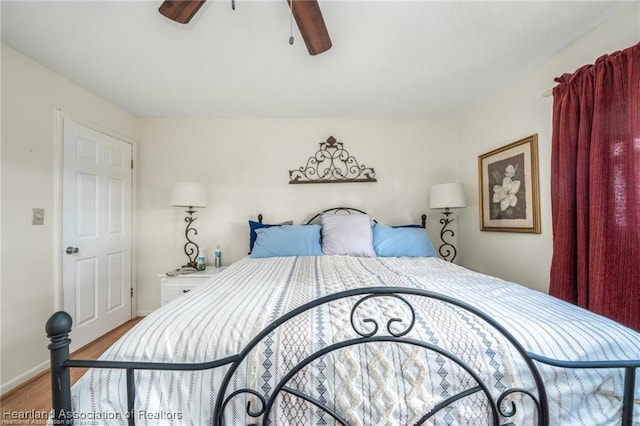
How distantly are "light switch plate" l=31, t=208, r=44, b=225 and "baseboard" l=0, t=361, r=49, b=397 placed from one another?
1.03 m

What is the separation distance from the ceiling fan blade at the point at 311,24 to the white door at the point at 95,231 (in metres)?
2.17

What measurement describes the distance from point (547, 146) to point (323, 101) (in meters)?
1.86

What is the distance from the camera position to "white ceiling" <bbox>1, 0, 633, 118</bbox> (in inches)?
57.6

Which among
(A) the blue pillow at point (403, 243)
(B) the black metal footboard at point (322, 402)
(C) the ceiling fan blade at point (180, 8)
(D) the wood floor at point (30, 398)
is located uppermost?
(C) the ceiling fan blade at point (180, 8)

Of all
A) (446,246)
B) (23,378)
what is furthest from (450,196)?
(23,378)

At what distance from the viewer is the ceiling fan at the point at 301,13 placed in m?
1.16

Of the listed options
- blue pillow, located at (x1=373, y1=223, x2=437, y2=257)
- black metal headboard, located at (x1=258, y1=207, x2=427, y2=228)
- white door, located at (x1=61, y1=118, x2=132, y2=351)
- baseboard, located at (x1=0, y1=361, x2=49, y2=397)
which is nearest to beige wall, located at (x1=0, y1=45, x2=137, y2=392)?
baseboard, located at (x1=0, y1=361, x2=49, y2=397)

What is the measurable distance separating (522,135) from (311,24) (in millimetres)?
1937

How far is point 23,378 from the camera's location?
1.80 metres

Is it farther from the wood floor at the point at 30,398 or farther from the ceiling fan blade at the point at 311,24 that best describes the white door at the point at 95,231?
the ceiling fan blade at the point at 311,24

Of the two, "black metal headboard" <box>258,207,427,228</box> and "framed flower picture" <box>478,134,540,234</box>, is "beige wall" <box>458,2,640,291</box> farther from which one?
"black metal headboard" <box>258,207,427,228</box>

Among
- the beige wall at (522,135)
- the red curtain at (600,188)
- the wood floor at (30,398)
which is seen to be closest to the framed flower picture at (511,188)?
the beige wall at (522,135)

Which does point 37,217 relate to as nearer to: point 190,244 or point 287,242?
point 190,244

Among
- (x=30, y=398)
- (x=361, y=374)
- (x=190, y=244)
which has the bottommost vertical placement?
(x=30, y=398)
